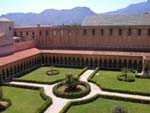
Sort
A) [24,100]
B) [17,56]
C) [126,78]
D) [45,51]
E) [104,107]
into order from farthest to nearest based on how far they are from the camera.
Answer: [45,51] → [17,56] → [126,78] → [24,100] → [104,107]

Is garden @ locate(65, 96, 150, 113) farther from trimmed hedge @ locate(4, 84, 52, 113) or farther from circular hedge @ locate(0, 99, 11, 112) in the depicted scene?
circular hedge @ locate(0, 99, 11, 112)

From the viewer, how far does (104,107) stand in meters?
31.1

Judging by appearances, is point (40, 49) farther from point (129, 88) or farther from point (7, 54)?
point (129, 88)

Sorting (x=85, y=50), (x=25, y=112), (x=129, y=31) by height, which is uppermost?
(x=129, y=31)

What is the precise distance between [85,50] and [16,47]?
18.2 m

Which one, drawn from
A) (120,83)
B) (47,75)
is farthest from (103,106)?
(47,75)

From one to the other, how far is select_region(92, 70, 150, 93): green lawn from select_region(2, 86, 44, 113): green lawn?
1227cm

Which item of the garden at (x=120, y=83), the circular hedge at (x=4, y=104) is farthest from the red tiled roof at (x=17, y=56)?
the garden at (x=120, y=83)

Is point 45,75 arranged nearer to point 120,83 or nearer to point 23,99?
point 23,99

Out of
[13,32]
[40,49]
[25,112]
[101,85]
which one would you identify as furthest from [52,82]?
[13,32]

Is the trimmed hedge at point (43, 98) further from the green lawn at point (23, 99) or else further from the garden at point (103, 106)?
the garden at point (103, 106)

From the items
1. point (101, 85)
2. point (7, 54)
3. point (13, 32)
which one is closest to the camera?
point (101, 85)

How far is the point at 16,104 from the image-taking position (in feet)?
108

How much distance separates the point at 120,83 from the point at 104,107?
10.9 m
